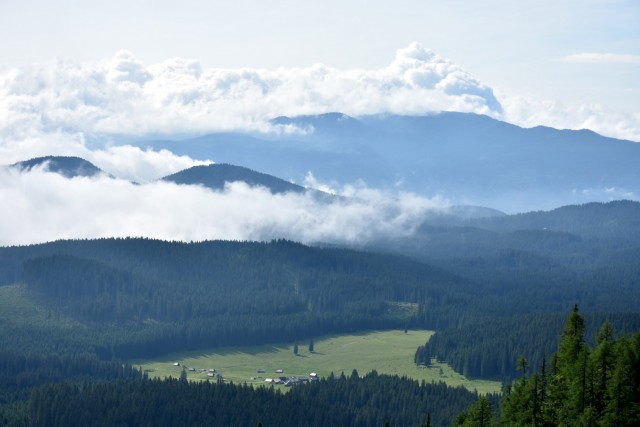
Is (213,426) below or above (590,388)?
below

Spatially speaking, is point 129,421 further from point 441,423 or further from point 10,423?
point 441,423

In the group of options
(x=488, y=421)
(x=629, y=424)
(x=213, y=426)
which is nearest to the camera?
(x=629, y=424)

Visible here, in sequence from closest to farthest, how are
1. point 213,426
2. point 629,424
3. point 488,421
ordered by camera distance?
point 629,424, point 488,421, point 213,426

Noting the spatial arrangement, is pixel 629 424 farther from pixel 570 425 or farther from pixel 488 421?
pixel 488 421

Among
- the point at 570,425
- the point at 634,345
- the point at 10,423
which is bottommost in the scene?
the point at 10,423

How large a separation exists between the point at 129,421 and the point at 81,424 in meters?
9.15

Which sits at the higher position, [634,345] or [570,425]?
[634,345]

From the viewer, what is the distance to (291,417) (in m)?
199

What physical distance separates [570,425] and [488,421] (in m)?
9.84

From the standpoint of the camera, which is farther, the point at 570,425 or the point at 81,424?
the point at 81,424

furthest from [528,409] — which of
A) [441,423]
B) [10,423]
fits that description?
[10,423]

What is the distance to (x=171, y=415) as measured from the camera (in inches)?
7840

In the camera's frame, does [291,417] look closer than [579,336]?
No

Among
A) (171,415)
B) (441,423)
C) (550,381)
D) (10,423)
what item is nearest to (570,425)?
(550,381)
